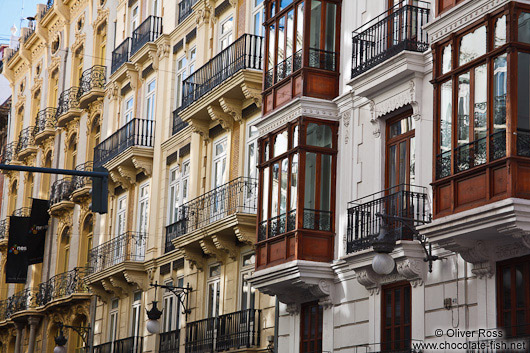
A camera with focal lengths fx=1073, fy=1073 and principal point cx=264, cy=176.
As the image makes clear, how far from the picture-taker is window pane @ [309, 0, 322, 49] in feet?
78.0

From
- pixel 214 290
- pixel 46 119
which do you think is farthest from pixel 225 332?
pixel 46 119

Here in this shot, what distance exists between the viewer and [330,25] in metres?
24.0

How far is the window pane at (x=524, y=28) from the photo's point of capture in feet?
56.3

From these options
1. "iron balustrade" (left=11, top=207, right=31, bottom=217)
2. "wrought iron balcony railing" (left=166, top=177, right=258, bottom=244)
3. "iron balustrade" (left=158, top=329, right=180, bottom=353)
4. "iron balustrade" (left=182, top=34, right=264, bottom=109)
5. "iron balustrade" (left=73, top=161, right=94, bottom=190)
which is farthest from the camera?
"iron balustrade" (left=11, top=207, right=31, bottom=217)

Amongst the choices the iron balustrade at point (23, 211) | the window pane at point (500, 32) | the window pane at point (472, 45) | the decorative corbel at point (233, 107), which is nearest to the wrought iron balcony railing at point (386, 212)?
the window pane at point (472, 45)

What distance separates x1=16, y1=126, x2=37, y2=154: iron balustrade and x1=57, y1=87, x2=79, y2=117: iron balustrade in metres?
4.11

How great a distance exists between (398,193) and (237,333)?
7708 millimetres

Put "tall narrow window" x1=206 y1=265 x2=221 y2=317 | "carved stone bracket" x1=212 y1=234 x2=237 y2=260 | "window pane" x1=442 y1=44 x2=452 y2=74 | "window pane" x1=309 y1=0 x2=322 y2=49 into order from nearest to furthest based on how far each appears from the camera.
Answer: "window pane" x1=442 y1=44 x2=452 y2=74 < "window pane" x1=309 y1=0 x2=322 y2=49 < "carved stone bracket" x1=212 y1=234 x2=237 y2=260 < "tall narrow window" x1=206 y1=265 x2=221 y2=317

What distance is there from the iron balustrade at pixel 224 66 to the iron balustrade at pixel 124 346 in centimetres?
733

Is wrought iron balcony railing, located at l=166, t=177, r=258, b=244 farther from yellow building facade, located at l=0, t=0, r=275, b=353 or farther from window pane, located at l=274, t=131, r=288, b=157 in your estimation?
window pane, located at l=274, t=131, r=288, b=157

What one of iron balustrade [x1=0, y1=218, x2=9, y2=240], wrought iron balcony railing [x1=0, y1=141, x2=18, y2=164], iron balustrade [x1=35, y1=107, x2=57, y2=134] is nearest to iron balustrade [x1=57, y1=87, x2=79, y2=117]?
iron balustrade [x1=35, y1=107, x2=57, y2=134]

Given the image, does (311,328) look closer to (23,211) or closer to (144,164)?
(144,164)

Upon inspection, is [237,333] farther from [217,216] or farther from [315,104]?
[315,104]

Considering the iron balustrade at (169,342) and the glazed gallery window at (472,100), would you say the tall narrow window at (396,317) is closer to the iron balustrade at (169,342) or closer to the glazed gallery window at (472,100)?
the glazed gallery window at (472,100)
